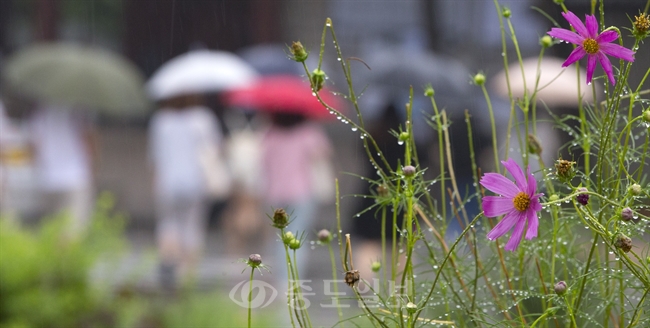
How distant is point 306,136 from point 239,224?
1.39m

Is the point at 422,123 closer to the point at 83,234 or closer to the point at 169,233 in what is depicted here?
the point at 169,233

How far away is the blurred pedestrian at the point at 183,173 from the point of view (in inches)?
185

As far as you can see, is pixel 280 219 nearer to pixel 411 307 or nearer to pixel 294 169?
pixel 411 307

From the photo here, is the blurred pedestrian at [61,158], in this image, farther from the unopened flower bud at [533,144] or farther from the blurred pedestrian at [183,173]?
the unopened flower bud at [533,144]

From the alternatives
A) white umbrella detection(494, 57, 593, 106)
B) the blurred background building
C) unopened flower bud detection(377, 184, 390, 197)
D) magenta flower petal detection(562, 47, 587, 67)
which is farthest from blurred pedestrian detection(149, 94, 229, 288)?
magenta flower petal detection(562, 47, 587, 67)

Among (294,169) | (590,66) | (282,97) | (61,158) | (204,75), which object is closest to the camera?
(590,66)

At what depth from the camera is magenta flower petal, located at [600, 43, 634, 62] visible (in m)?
0.69

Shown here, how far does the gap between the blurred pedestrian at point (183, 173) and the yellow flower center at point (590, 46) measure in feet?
13.3

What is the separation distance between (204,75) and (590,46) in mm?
5013

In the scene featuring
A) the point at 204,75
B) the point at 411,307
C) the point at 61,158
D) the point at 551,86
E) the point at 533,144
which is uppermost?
the point at 204,75

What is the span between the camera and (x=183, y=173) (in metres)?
4.75

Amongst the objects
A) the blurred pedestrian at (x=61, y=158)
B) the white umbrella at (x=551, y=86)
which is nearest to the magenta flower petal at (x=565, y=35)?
the white umbrella at (x=551, y=86)

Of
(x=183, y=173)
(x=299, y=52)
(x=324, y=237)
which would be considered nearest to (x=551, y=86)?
(x=183, y=173)

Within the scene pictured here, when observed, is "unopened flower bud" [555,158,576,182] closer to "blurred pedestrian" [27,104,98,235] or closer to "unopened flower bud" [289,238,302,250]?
"unopened flower bud" [289,238,302,250]
